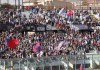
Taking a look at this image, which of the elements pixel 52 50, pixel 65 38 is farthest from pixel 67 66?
pixel 65 38

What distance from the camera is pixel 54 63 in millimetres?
23375

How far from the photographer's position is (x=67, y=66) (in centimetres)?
2348

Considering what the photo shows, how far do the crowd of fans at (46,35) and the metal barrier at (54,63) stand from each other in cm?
423

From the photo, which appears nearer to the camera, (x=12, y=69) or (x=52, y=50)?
(x=12, y=69)

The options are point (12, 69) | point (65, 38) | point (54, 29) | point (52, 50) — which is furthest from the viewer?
point (54, 29)

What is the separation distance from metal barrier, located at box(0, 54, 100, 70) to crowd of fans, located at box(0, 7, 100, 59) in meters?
4.23

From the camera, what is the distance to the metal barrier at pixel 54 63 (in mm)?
21777

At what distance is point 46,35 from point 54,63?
36.7 ft

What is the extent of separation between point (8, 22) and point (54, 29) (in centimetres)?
510

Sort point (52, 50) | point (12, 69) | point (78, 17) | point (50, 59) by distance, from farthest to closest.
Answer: point (78, 17) < point (52, 50) < point (50, 59) < point (12, 69)

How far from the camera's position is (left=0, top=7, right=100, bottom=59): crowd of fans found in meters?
29.0

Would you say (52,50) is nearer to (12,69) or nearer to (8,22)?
(8,22)

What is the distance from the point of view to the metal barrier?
71.4 ft

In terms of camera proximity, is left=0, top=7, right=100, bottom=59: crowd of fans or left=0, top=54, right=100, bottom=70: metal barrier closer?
left=0, top=54, right=100, bottom=70: metal barrier
